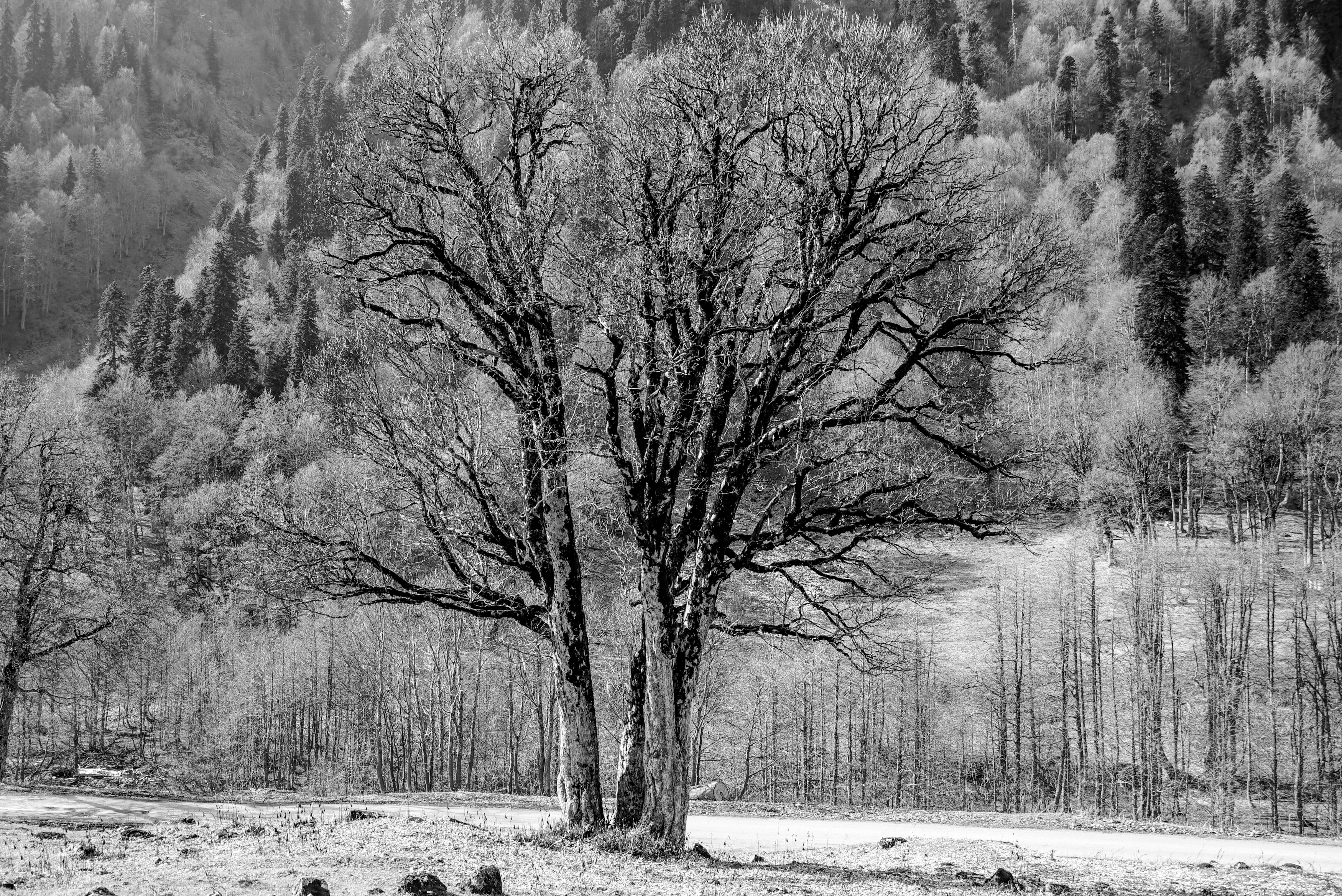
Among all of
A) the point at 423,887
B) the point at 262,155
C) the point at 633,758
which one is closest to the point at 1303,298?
the point at 633,758

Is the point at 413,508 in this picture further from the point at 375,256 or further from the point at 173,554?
the point at 173,554

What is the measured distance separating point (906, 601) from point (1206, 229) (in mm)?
70150

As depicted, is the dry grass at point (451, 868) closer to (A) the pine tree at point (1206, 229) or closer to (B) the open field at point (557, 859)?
(B) the open field at point (557, 859)

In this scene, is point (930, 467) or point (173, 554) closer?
point (930, 467)

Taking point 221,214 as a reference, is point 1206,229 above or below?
below

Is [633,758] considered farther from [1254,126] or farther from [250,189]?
[1254,126]

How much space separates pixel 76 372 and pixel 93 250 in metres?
62.9

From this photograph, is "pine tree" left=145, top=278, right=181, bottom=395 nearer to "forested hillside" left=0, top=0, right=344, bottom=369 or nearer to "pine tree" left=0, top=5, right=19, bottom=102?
"forested hillside" left=0, top=0, right=344, bottom=369

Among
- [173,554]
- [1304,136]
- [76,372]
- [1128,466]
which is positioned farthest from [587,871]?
[1304,136]

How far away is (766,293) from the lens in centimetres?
1384

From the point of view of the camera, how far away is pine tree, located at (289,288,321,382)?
3573 inches

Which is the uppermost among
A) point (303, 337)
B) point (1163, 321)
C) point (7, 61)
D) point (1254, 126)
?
point (7, 61)

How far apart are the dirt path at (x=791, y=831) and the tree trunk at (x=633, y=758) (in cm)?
272

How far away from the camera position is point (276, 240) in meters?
137
